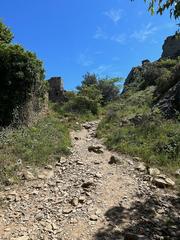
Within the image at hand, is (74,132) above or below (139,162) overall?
above

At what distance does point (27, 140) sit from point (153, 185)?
464 centimetres

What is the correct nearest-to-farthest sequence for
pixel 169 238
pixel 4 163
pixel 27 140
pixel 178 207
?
pixel 169 238 < pixel 178 207 < pixel 4 163 < pixel 27 140

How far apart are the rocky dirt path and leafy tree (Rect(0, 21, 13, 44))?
30.2 feet

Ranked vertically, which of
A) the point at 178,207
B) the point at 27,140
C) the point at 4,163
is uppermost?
the point at 27,140

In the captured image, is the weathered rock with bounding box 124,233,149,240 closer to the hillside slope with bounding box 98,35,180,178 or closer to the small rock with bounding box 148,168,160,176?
the small rock with bounding box 148,168,160,176

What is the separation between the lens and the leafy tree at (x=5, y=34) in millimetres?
15355

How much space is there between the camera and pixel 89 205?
6391 mm

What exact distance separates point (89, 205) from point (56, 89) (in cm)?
1569

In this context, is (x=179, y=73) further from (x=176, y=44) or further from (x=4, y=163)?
(x=176, y=44)

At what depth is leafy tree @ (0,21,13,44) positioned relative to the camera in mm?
15355

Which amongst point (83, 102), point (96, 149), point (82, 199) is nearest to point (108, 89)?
point (83, 102)

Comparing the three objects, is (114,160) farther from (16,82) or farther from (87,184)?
(16,82)

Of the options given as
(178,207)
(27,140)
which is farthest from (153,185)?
(27,140)

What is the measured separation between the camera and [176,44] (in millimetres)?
32250
